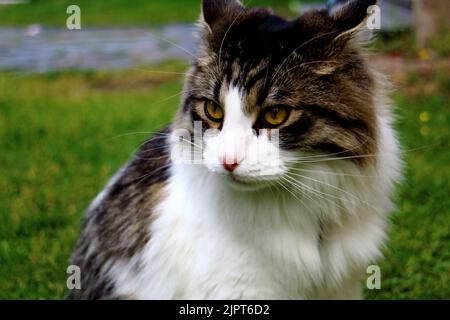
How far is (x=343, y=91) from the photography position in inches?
99.9

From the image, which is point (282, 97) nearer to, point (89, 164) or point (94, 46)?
point (89, 164)

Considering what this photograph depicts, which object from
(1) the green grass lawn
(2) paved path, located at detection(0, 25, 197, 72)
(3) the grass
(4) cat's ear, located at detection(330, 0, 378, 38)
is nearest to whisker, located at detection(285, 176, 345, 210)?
(4) cat's ear, located at detection(330, 0, 378, 38)

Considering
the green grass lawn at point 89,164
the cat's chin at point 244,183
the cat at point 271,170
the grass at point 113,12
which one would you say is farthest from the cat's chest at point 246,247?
the grass at point 113,12

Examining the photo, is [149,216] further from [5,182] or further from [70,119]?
[70,119]

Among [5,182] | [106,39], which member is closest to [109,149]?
[5,182]

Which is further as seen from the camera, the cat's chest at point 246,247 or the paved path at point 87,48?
the paved path at point 87,48

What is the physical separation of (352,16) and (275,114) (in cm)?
49

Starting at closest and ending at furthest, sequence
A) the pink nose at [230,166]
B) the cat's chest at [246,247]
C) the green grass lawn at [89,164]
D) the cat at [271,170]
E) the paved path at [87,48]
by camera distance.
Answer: the pink nose at [230,166] → the cat at [271,170] → the cat's chest at [246,247] → the green grass lawn at [89,164] → the paved path at [87,48]

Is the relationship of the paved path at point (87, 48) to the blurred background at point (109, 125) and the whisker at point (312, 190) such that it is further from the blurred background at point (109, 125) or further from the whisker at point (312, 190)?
the whisker at point (312, 190)

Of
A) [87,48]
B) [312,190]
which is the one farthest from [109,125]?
[312,190]

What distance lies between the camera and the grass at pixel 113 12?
1248 centimetres

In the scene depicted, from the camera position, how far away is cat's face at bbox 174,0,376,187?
242cm

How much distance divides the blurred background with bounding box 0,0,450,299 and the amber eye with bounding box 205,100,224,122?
1.10ft

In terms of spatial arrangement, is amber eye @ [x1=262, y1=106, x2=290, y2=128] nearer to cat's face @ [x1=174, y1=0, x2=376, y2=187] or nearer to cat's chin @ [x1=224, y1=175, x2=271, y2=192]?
cat's face @ [x1=174, y1=0, x2=376, y2=187]
